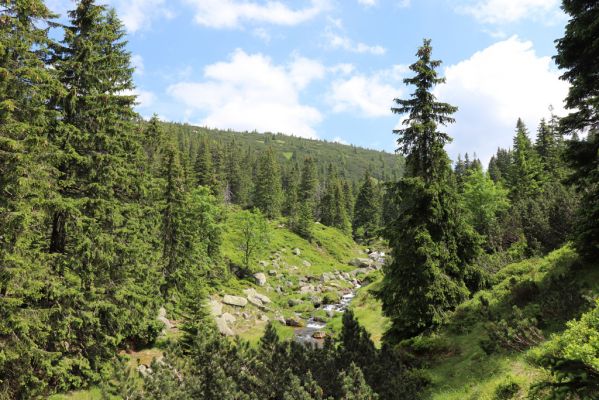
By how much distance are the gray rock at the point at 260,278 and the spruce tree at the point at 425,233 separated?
34.6 metres

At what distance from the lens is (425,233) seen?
17484 millimetres

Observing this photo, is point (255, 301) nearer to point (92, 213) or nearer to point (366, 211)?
point (92, 213)

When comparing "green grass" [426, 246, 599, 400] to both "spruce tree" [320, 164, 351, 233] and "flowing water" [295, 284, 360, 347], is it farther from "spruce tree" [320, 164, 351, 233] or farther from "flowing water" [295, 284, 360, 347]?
"spruce tree" [320, 164, 351, 233]

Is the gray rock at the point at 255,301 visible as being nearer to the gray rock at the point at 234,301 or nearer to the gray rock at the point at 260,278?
the gray rock at the point at 234,301

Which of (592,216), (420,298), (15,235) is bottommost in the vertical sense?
(420,298)

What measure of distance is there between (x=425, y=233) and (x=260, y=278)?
38.5 m

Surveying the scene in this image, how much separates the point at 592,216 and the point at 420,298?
7412 mm

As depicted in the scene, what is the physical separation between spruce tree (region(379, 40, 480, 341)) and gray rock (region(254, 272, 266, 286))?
114ft

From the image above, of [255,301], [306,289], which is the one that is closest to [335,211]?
[306,289]

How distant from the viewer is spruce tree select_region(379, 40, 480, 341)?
17.3m

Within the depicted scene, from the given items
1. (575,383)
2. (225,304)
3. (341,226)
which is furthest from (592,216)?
(341,226)

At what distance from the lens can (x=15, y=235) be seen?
13.9 metres

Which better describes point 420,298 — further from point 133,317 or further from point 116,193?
point 116,193

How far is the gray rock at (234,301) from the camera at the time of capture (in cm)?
4097
